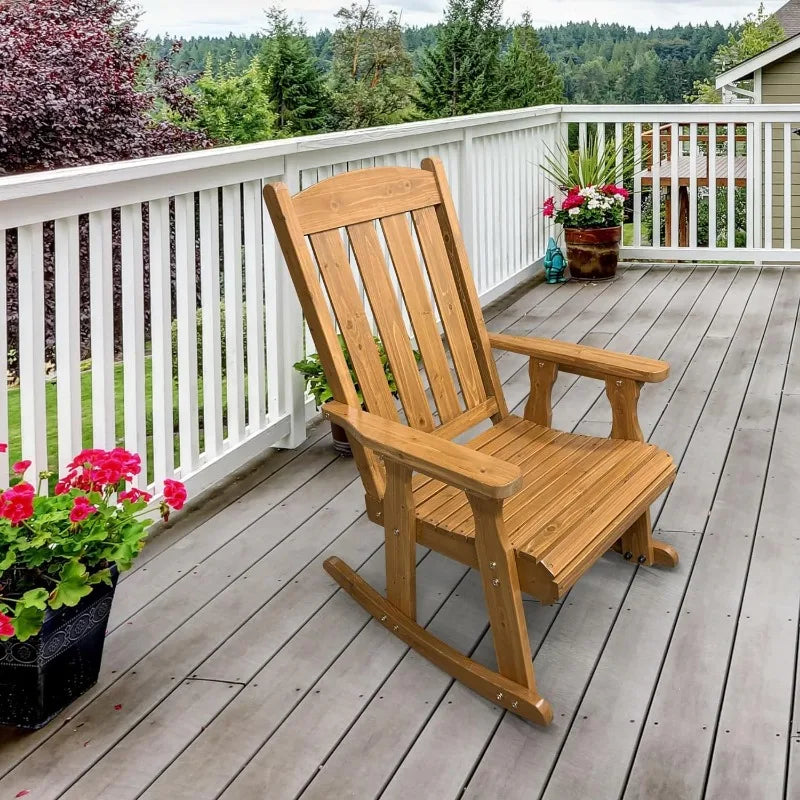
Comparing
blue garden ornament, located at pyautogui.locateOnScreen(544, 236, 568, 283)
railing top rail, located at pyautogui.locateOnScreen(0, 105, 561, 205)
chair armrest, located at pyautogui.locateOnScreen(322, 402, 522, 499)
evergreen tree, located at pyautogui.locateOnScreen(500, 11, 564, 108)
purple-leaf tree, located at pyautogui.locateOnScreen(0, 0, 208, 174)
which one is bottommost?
chair armrest, located at pyautogui.locateOnScreen(322, 402, 522, 499)

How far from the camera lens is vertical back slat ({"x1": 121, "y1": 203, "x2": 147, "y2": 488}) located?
2641 mm

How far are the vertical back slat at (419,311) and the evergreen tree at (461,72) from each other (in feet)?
104

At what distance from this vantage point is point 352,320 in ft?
7.93

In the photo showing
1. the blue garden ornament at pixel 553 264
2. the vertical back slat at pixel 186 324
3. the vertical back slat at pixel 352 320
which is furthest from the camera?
the blue garden ornament at pixel 553 264

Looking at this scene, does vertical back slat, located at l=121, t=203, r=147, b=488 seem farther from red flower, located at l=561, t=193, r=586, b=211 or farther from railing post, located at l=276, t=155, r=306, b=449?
red flower, located at l=561, t=193, r=586, b=211

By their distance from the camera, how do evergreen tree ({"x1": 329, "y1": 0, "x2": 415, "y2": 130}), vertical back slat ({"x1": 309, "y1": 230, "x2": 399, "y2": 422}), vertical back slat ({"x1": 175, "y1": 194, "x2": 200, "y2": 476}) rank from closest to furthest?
vertical back slat ({"x1": 309, "y1": 230, "x2": 399, "y2": 422}), vertical back slat ({"x1": 175, "y1": 194, "x2": 200, "y2": 476}), evergreen tree ({"x1": 329, "y1": 0, "x2": 415, "y2": 130})

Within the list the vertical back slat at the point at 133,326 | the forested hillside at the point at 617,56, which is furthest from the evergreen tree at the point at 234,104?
the vertical back slat at the point at 133,326

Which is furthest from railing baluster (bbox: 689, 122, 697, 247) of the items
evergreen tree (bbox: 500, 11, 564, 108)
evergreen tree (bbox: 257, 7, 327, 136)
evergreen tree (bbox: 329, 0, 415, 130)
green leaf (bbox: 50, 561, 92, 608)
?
evergreen tree (bbox: 500, 11, 564, 108)

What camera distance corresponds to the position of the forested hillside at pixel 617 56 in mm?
29938

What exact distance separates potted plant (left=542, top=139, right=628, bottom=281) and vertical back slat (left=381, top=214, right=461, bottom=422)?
365 centimetres

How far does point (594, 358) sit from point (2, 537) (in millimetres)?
1396

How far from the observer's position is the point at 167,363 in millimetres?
2883

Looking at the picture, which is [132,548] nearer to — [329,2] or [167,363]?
[167,363]

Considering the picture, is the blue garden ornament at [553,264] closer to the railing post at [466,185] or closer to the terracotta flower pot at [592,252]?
the terracotta flower pot at [592,252]
